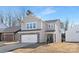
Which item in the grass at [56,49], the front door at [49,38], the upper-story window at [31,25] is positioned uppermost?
the upper-story window at [31,25]

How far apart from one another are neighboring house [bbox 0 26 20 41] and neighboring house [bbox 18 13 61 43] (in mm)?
66

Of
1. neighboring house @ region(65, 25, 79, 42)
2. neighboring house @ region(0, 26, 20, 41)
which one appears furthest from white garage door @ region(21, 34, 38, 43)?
neighboring house @ region(65, 25, 79, 42)

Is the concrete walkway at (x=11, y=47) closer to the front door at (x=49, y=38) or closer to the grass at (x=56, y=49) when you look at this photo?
the grass at (x=56, y=49)

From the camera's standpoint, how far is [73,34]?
362 centimetres

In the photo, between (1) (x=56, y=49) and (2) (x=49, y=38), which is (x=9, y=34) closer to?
(2) (x=49, y=38)

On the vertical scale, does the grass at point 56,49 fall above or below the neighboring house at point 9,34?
below

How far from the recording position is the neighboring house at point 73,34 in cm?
360

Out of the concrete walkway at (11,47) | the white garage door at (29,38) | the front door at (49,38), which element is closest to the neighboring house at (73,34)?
the front door at (49,38)

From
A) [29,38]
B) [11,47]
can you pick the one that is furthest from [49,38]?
[11,47]

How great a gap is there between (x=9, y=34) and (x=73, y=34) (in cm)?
93

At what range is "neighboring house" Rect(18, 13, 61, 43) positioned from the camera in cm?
362

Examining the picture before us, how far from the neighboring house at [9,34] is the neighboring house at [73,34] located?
2.43ft

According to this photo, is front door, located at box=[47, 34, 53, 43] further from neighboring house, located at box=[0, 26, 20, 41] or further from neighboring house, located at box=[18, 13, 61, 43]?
neighboring house, located at box=[0, 26, 20, 41]
